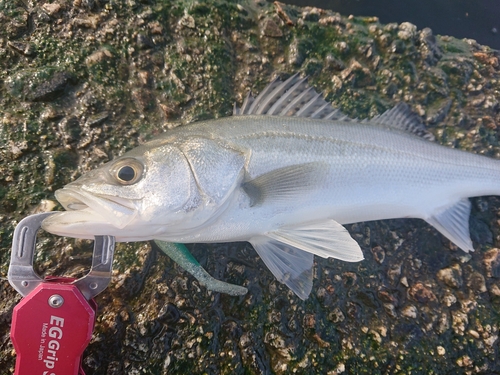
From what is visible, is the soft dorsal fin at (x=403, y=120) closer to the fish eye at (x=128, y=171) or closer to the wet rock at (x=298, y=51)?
the wet rock at (x=298, y=51)

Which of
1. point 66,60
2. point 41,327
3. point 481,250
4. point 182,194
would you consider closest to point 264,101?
point 182,194

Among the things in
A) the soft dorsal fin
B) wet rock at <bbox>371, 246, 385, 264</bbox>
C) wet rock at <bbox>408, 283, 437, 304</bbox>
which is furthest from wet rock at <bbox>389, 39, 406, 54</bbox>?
wet rock at <bbox>408, 283, 437, 304</bbox>

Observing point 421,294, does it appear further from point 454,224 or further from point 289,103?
point 289,103

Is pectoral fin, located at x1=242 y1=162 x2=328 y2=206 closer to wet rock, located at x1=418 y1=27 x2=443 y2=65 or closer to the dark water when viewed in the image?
wet rock, located at x1=418 y1=27 x2=443 y2=65

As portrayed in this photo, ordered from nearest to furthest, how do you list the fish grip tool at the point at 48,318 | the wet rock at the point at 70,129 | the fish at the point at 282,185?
1. the fish grip tool at the point at 48,318
2. the fish at the point at 282,185
3. the wet rock at the point at 70,129

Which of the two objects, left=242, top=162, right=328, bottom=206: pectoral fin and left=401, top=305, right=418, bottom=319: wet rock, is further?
left=401, top=305, right=418, bottom=319: wet rock

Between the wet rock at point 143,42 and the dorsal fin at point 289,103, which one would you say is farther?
the wet rock at point 143,42

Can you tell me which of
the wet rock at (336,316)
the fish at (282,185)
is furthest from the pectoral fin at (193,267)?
the wet rock at (336,316)
